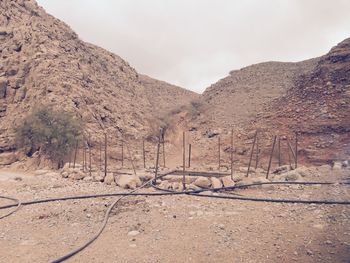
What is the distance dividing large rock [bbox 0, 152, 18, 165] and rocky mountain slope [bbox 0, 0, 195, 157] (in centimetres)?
89

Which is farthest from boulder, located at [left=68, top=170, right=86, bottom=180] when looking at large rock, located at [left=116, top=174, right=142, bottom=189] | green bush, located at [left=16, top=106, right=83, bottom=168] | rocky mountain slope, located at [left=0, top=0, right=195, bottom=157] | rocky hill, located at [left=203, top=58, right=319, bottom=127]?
rocky hill, located at [left=203, top=58, right=319, bottom=127]

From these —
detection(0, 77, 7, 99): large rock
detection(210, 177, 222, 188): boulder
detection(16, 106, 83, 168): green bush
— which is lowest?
detection(210, 177, 222, 188): boulder

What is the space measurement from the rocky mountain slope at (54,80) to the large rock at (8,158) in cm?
89

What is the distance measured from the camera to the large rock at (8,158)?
19714mm

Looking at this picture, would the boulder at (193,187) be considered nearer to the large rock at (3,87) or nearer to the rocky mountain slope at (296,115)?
the rocky mountain slope at (296,115)

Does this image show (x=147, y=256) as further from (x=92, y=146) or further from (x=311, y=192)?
(x=92, y=146)

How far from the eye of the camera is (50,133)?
1811 cm

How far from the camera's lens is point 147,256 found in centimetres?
505

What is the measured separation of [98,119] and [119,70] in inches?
620

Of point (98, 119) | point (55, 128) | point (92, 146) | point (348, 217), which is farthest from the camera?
point (98, 119)

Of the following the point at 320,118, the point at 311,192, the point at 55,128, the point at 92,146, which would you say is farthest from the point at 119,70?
the point at 311,192

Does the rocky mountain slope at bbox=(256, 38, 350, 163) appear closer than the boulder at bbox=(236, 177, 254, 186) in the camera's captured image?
No

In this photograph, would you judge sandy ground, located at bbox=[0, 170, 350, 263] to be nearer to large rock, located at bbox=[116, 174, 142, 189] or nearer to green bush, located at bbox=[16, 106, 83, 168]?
large rock, located at bbox=[116, 174, 142, 189]

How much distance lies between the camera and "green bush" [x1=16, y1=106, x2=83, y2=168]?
59.8 ft
